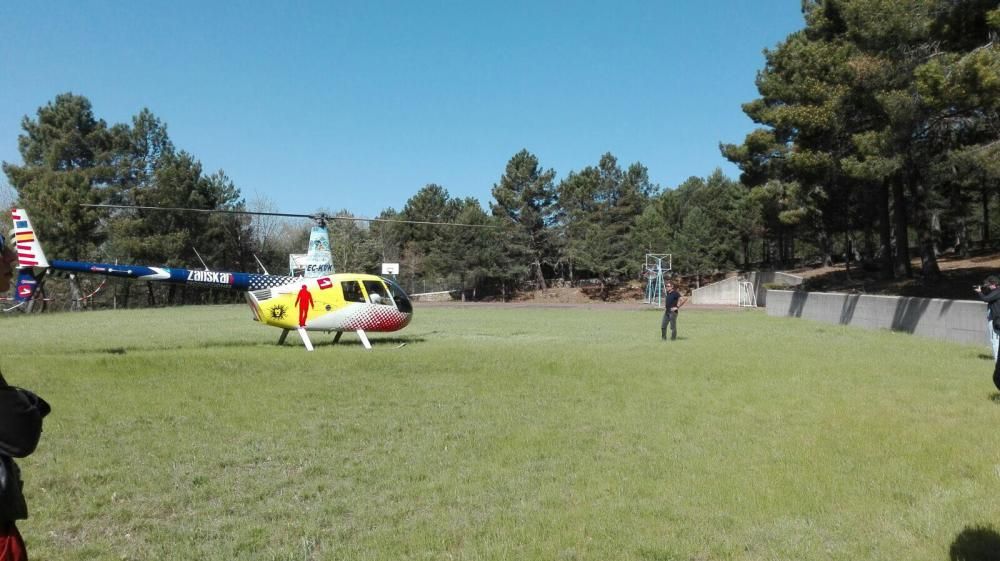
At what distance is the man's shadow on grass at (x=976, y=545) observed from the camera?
4.59 metres

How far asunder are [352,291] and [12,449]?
16.7m

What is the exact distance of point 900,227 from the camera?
33188 mm

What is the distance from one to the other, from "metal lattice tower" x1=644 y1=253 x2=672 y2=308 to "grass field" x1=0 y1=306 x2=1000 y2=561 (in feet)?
Result: 123

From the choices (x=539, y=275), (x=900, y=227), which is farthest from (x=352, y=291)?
(x=539, y=275)

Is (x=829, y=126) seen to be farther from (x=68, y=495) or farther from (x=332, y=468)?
(x=68, y=495)

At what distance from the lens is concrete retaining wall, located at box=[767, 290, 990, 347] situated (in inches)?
716

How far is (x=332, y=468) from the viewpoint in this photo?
6.98 m

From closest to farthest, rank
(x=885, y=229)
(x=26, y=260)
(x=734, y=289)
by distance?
(x=26, y=260)
(x=885, y=229)
(x=734, y=289)

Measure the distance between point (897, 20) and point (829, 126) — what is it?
491 centimetres

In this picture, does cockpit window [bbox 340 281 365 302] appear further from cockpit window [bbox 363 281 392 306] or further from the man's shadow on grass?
the man's shadow on grass

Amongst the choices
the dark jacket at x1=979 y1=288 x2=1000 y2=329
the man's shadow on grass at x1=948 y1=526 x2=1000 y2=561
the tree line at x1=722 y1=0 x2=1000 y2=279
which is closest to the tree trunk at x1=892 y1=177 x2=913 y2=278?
the tree line at x1=722 y1=0 x2=1000 y2=279

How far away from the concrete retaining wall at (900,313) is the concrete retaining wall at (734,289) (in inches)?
654

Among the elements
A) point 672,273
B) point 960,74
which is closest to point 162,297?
point 672,273

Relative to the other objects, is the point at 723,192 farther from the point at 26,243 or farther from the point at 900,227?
the point at 26,243
